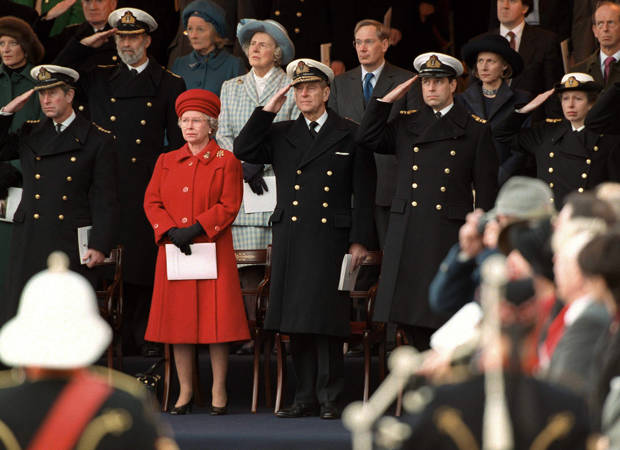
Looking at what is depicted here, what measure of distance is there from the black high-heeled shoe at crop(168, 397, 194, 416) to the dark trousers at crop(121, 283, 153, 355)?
4.32 ft

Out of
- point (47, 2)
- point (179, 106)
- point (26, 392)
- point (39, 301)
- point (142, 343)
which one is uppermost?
point (47, 2)

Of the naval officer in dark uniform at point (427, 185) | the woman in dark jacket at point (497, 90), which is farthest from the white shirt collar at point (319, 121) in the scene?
the woman in dark jacket at point (497, 90)

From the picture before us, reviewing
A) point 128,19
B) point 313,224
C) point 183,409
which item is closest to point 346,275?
point 313,224

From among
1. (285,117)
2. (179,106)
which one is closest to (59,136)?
(179,106)

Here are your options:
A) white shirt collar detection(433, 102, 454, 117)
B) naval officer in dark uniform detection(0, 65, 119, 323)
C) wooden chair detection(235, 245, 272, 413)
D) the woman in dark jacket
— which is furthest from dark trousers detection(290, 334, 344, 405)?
the woman in dark jacket

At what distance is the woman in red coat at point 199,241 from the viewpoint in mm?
7004

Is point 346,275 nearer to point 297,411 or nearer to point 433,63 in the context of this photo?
point 297,411

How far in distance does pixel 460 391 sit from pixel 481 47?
535cm

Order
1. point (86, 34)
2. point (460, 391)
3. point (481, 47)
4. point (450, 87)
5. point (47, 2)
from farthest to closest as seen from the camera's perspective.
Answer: point (47, 2) < point (86, 34) < point (481, 47) < point (450, 87) < point (460, 391)

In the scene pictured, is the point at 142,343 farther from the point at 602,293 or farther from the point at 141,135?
the point at 602,293

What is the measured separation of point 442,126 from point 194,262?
1571 mm

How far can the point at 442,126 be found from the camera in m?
6.93

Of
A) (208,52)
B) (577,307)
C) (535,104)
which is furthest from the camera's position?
(208,52)

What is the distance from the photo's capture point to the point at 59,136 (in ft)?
24.2
